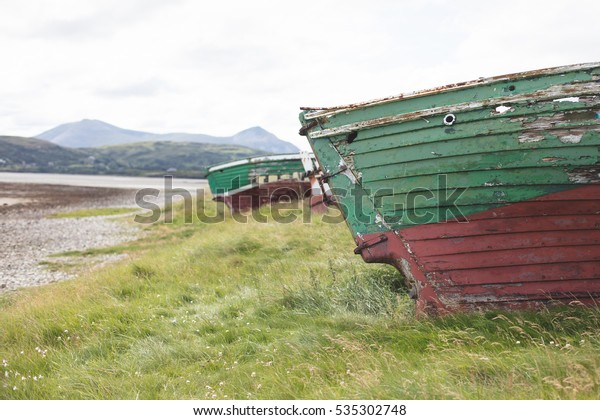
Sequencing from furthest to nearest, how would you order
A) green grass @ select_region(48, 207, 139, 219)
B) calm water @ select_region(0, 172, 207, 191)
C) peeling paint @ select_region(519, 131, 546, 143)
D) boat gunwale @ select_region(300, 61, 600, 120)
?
calm water @ select_region(0, 172, 207, 191), green grass @ select_region(48, 207, 139, 219), peeling paint @ select_region(519, 131, 546, 143), boat gunwale @ select_region(300, 61, 600, 120)

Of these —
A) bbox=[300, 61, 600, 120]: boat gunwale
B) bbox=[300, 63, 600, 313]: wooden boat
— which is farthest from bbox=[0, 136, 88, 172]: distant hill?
bbox=[300, 63, 600, 313]: wooden boat

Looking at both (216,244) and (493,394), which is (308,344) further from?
(216,244)

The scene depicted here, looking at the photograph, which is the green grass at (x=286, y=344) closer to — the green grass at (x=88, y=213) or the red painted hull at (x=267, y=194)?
the red painted hull at (x=267, y=194)

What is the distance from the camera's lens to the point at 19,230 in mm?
21906

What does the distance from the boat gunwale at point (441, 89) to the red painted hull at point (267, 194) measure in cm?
1289

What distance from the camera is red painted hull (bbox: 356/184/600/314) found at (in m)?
4.93

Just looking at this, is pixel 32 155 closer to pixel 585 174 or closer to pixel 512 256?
pixel 512 256

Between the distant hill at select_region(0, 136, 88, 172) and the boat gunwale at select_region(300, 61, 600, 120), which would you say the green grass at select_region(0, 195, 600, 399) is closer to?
the boat gunwale at select_region(300, 61, 600, 120)

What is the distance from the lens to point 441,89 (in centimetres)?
504

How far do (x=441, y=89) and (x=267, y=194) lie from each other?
1466 cm

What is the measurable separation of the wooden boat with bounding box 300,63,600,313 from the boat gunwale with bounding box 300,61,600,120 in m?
0.01

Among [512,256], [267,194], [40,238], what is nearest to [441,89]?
[512,256]

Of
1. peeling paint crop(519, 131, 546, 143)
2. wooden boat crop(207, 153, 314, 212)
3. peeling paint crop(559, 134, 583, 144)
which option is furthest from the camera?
wooden boat crop(207, 153, 314, 212)

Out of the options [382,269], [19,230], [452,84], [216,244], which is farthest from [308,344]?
[19,230]
